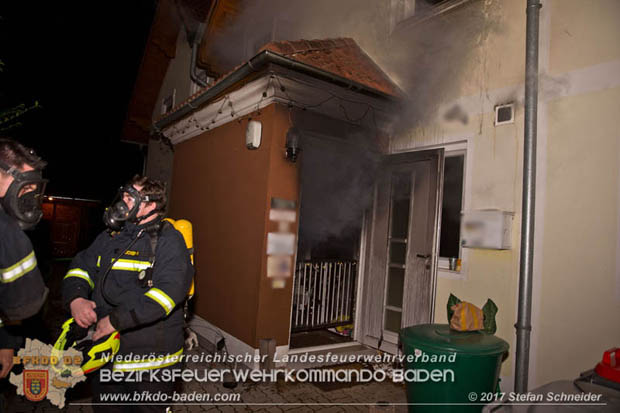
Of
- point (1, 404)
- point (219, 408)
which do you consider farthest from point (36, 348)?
point (219, 408)

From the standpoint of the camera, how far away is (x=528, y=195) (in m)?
4.02

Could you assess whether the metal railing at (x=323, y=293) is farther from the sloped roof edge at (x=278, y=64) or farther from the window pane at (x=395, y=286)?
the sloped roof edge at (x=278, y=64)

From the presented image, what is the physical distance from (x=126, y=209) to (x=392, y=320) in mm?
4440

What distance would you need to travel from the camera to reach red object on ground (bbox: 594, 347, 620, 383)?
280 centimetres

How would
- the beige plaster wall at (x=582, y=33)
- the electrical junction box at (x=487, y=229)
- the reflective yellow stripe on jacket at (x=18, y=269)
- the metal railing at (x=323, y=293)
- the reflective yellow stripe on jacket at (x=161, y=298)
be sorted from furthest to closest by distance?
the metal railing at (x=323, y=293)
the electrical junction box at (x=487, y=229)
the beige plaster wall at (x=582, y=33)
the reflective yellow stripe on jacket at (x=161, y=298)
the reflective yellow stripe on jacket at (x=18, y=269)

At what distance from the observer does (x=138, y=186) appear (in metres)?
2.79

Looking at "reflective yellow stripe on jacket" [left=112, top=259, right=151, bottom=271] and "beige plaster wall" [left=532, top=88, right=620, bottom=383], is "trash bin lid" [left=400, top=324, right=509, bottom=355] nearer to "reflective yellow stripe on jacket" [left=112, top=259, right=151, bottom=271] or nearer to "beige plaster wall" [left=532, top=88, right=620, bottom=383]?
"beige plaster wall" [left=532, top=88, right=620, bottom=383]

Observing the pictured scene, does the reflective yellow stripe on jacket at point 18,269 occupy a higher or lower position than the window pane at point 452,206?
lower

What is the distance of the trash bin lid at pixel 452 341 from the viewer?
11.1 ft

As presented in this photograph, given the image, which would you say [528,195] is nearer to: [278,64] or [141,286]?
[278,64]

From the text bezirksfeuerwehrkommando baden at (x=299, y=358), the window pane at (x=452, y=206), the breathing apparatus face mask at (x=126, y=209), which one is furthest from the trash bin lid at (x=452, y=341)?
the breathing apparatus face mask at (x=126, y=209)

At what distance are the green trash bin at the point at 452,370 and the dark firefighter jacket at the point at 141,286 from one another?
2.22 m

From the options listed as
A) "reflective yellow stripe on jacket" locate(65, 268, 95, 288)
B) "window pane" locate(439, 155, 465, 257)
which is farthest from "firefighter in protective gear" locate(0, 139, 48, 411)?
"window pane" locate(439, 155, 465, 257)

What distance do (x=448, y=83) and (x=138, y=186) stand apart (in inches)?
175
